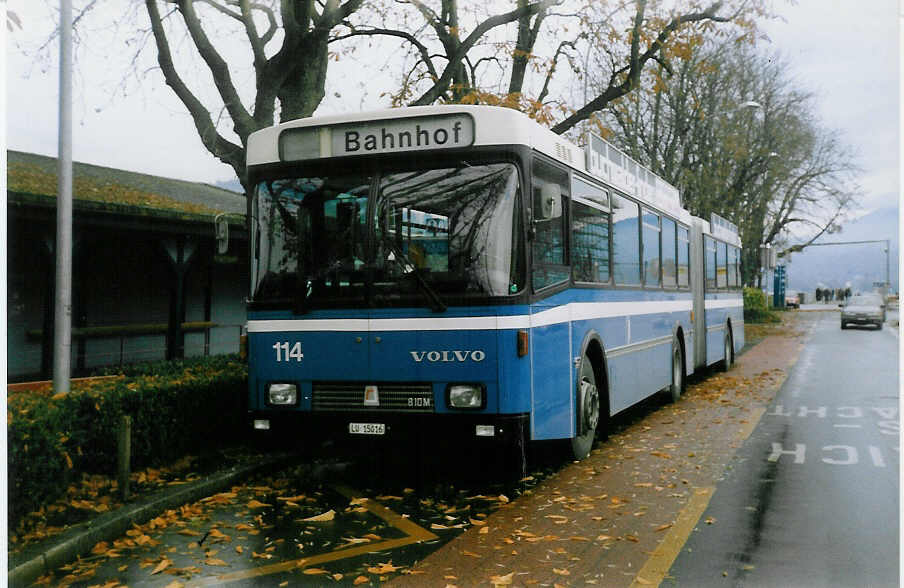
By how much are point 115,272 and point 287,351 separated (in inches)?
510

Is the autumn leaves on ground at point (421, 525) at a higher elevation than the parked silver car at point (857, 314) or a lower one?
lower

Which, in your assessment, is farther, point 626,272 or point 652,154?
point 652,154

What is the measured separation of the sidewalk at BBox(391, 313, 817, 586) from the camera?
528 cm

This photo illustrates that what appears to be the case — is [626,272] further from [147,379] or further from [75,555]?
[75,555]

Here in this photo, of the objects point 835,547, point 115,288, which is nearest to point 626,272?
point 835,547

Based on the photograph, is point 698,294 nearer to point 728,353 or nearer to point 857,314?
point 728,353

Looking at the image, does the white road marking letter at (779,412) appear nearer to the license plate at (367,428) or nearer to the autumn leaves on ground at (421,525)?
the autumn leaves on ground at (421,525)

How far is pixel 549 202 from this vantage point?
7.34 metres

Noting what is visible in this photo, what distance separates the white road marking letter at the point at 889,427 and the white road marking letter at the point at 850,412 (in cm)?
58

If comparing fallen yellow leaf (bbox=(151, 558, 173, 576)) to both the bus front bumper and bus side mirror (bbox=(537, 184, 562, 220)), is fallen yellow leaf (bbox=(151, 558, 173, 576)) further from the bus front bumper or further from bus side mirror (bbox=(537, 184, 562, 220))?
bus side mirror (bbox=(537, 184, 562, 220))

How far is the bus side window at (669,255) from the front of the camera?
1279 cm

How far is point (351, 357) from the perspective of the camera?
7.20 meters

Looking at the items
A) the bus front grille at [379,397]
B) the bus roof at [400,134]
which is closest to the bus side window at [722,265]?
the bus roof at [400,134]

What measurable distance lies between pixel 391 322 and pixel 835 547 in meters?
3.59
